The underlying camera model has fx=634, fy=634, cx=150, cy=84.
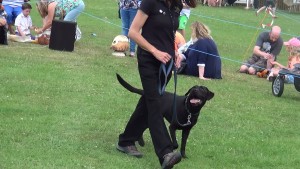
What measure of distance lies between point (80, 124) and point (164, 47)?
180 cm

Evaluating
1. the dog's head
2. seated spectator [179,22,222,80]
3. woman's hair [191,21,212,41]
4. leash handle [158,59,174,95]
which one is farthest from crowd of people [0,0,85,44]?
leash handle [158,59,174,95]

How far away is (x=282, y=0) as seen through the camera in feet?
119

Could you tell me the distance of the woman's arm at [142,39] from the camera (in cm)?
527

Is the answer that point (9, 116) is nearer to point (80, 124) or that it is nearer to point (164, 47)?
point (80, 124)

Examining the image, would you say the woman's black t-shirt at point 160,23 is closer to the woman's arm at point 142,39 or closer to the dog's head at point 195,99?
the woman's arm at point 142,39

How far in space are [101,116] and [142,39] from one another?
85.1 inches

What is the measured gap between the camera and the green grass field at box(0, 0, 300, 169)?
19.1 ft

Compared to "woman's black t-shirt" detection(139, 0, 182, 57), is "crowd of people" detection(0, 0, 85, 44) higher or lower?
lower

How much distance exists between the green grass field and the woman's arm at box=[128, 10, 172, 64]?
1043mm

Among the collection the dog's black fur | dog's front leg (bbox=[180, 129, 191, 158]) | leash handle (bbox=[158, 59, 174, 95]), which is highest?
leash handle (bbox=[158, 59, 174, 95])

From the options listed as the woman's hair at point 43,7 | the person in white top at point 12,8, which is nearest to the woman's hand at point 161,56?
the woman's hair at point 43,7

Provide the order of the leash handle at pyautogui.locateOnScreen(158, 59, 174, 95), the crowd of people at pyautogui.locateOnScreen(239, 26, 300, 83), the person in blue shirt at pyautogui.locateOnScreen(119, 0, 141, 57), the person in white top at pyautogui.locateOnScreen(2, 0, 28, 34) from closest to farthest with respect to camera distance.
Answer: the leash handle at pyautogui.locateOnScreen(158, 59, 174, 95)
the person in blue shirt at pyautogui.locateOnScreen(119, 0, 141, 57)
the crowd of people at pyautogui.locateOnScreen(239, 26, 300, 83)
the person in white top at pyautogui.locateOnScreen(2, 0, 28, 34)

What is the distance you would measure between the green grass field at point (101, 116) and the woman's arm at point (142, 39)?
1043mm

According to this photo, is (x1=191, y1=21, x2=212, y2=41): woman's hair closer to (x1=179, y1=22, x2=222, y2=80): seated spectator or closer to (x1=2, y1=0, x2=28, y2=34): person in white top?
(x1=179, y1=22, x2=222, y2=80): seated spectator
